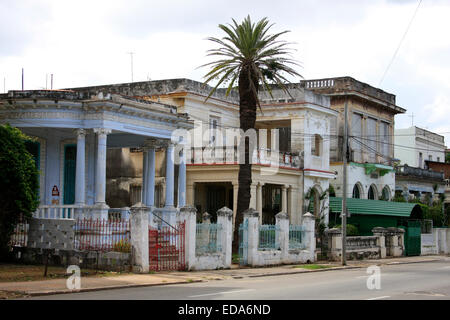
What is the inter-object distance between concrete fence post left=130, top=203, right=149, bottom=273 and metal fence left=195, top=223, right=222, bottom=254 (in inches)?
102

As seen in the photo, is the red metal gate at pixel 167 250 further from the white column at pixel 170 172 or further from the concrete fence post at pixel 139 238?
the white column at pixel 170 172

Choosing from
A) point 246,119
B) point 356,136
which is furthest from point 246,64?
point 356,136

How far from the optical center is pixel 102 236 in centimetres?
2111

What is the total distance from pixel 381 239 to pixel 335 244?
19.0 feet

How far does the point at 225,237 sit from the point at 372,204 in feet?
64.1

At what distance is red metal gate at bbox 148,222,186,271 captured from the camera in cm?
2138

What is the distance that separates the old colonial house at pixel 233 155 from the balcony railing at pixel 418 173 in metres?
15.0

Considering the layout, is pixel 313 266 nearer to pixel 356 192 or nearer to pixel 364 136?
pixel 356 192

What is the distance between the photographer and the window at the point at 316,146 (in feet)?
128

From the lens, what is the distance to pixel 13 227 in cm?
2238

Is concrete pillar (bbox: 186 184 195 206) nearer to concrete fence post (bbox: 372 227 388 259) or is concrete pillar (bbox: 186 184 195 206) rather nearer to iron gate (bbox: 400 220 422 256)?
concrete fence post (bbox: 372 227 388 259)

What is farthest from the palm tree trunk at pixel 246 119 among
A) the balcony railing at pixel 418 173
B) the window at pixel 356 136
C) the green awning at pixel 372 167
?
the balcony railing at pixel 418 173
